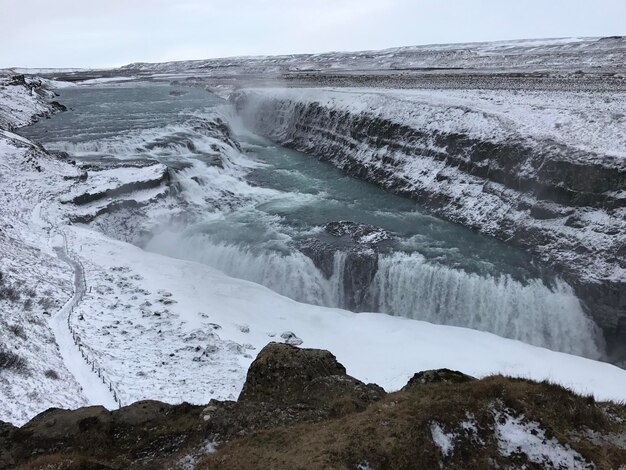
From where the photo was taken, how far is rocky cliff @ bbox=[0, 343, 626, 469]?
20.5 feet

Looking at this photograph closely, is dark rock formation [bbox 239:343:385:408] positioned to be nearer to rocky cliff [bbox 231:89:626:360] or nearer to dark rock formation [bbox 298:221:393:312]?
dark rock formation [bbox 298:221:393:312]

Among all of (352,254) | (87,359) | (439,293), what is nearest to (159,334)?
(87,359)

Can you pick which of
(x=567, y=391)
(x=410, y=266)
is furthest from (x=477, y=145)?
(x=567, y=391)

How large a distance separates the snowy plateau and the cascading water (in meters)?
0.27

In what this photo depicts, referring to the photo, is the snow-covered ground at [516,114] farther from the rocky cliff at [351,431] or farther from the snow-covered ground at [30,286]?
the snow-covered ground at [30,286]

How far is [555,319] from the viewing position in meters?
18.5

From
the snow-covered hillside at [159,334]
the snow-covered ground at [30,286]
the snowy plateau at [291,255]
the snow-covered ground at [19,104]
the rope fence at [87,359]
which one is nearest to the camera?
the snow-covered ground at [30,286]

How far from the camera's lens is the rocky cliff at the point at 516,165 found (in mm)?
20125

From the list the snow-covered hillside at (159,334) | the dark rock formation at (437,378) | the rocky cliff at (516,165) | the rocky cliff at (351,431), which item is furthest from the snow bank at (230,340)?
the dark rock formation at (437,378)

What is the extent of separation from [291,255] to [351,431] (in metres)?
15.8

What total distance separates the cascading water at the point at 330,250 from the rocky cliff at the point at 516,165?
1.24m

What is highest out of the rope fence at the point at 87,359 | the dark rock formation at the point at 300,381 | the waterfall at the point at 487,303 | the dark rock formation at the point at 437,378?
the dark rock formation at the point at 437,378

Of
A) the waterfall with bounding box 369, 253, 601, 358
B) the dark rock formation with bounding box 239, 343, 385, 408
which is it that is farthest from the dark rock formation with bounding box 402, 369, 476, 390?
the waterfall with bounding box 369, 253, 601, 358

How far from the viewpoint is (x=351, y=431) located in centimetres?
654
